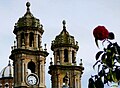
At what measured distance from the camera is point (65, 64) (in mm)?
47188

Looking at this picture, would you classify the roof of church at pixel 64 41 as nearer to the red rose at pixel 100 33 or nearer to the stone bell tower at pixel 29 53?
the stone bell tower at pixel 29 53

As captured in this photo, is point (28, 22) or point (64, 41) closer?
point (28, 22)

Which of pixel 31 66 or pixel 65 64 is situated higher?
pixel 65 64

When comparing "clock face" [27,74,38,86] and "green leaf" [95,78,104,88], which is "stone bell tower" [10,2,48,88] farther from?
"green leaf" [95,78,104,88]

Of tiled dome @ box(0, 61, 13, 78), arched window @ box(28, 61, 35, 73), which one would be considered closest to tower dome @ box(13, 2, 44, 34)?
arched window @ box(28, 61, 35, 73)

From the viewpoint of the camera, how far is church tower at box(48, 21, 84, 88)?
154 ft

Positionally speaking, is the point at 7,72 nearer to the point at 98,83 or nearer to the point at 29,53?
the point at 29,53

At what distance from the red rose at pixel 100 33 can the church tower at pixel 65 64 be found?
41.1 m

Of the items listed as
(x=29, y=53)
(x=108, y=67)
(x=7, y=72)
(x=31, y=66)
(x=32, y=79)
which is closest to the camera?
(x=108, y=67)

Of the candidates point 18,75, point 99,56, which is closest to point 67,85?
point 18,75

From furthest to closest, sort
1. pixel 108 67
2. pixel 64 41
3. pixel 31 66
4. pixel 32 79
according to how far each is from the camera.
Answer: pixel 64 41 < pixel 31 66 < pixel 32 79 < pixel 108 67

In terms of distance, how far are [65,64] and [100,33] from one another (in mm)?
41832

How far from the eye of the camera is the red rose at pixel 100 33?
17.8ft

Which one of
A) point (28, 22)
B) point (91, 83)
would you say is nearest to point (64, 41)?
point (28, 22)
